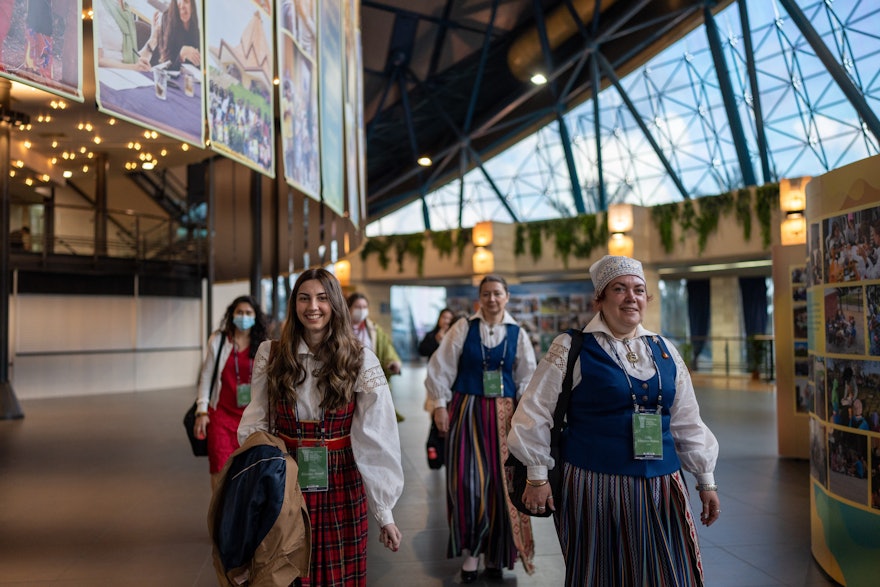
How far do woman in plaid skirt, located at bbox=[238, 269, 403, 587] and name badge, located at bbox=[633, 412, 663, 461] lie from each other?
2.77 feet

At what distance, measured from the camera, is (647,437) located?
2467 millimetres

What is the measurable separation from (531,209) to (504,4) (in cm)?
659

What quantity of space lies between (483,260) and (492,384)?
14920mm

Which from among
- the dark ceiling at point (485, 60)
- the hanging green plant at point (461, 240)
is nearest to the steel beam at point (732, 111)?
the dark ceiling at point (485, 60)

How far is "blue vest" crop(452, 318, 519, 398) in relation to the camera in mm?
4434

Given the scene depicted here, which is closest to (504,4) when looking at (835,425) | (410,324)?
(410,324)

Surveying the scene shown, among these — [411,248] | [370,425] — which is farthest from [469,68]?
[370,425]

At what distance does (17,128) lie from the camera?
510 inches

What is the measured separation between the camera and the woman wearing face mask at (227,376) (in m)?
4.85

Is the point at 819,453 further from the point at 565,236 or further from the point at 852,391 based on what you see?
the point at 565,236

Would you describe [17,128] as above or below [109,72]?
above

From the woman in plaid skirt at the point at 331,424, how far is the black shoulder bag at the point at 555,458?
43 cm

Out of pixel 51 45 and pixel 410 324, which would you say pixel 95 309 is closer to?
pixel 51 45

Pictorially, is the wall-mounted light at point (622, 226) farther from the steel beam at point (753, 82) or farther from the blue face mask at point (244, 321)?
the blue face mask at point (244, 321)
